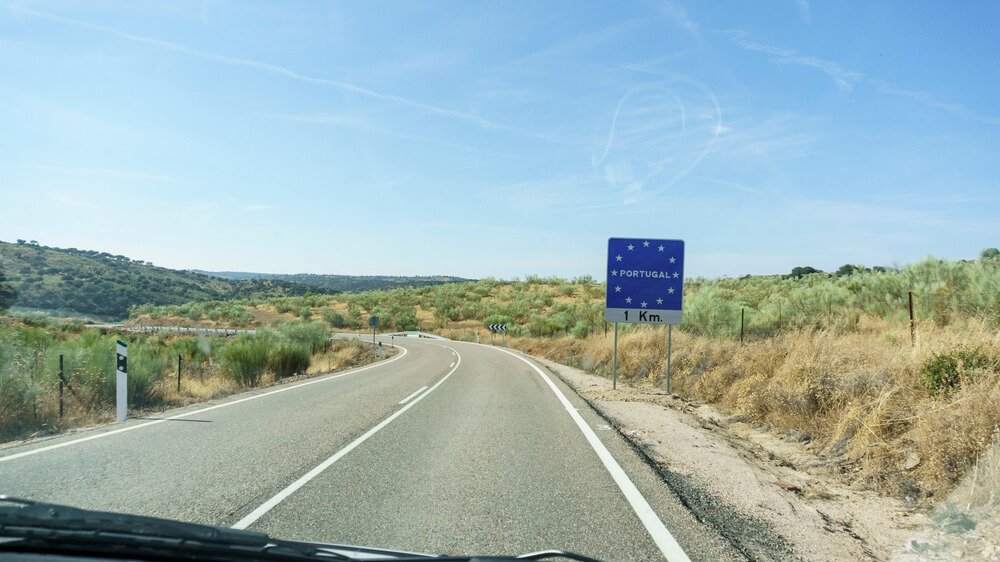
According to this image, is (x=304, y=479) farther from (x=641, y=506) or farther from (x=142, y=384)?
(x=142, y=384)

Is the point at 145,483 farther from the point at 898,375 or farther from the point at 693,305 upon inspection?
the point at 693,305

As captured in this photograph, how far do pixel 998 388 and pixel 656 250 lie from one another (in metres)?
9.81

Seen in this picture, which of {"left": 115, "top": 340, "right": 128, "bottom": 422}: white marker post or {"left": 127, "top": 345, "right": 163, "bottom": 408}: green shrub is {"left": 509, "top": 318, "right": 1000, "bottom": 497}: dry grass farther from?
{"left": 127, "top": 345, "right": 163, "bottom": 408}: green shrub

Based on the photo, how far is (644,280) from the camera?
1630cm

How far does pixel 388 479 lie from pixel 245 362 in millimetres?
16323

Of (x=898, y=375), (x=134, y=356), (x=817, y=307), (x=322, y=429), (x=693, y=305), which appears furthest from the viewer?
(x=693, y=305)

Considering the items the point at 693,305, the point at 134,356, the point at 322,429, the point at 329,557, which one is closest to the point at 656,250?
the point at 322,429

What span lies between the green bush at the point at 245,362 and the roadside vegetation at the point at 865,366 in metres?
11.7

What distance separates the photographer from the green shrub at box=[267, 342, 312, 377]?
23.5 m

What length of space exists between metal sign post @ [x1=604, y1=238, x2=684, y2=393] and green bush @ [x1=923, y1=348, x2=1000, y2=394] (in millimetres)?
7555

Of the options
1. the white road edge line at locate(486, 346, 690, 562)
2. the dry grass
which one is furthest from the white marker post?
the dry grass

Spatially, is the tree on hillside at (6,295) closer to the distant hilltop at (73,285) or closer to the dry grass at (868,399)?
the distant hilltop at (73,285)

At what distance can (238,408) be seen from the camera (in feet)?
41.6

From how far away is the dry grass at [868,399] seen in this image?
654 cm
